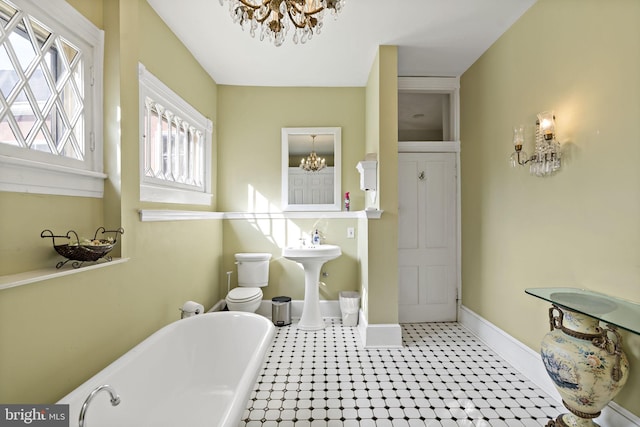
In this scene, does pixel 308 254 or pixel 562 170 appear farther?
pixel 308 254

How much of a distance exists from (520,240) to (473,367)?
1067 millimetres

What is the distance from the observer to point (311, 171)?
355cm

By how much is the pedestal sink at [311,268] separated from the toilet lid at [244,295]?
0.47 meters

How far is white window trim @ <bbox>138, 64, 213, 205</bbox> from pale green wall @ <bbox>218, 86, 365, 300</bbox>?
29cm

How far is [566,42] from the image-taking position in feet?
6.22

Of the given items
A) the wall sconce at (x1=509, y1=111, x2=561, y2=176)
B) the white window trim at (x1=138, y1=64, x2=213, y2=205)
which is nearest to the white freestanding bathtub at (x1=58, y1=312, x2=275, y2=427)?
the white window trim at (x1=138, y1=64, x2=213, y2=205)

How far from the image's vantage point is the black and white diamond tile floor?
70.2 inches

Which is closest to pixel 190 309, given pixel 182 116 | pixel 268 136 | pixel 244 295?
pixel 244 295

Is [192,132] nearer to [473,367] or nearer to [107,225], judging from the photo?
[107,225]

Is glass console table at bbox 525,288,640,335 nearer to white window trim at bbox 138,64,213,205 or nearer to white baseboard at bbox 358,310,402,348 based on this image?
white baseboard at bbox 358,310,402,348

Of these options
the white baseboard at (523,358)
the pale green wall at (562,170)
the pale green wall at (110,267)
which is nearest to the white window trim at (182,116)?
the pale green wall at (110,267)

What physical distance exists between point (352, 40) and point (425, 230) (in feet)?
6.66

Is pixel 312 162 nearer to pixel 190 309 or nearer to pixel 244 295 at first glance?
pixel 244 295

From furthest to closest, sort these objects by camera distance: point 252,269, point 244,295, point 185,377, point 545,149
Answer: point 252,269
point 244,295
point 545,149
point 185,377
